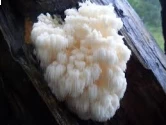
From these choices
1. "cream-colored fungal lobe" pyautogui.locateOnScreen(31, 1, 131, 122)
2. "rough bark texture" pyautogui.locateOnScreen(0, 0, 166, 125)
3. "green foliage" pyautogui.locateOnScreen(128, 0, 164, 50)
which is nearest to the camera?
"cream-colored fungal lobe" pyautogui.locateOnScreen(31, 1, 131, 122)

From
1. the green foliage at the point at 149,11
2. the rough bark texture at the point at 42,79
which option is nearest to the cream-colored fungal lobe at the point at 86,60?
the rough bark texture at the point at 42,79

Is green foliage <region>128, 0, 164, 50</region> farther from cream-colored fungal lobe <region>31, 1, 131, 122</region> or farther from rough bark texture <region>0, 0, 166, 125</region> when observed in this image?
cream-colored fungal lobe <region>31, 1, 131, 122</region>

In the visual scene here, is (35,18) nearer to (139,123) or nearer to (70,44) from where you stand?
(70,44)

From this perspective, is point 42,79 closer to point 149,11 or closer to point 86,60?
point 86,60

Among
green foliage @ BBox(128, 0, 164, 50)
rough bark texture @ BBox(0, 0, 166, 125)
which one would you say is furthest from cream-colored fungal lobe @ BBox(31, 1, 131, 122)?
green foliage @ BBox(128, 0, 164, 50)

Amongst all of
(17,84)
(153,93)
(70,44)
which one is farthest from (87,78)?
(153,93)

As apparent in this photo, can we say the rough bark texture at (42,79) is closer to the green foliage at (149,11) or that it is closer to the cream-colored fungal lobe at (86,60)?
the cream-colored fungal lobe at (86,60)

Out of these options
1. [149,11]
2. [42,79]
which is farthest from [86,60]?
[149,11]
